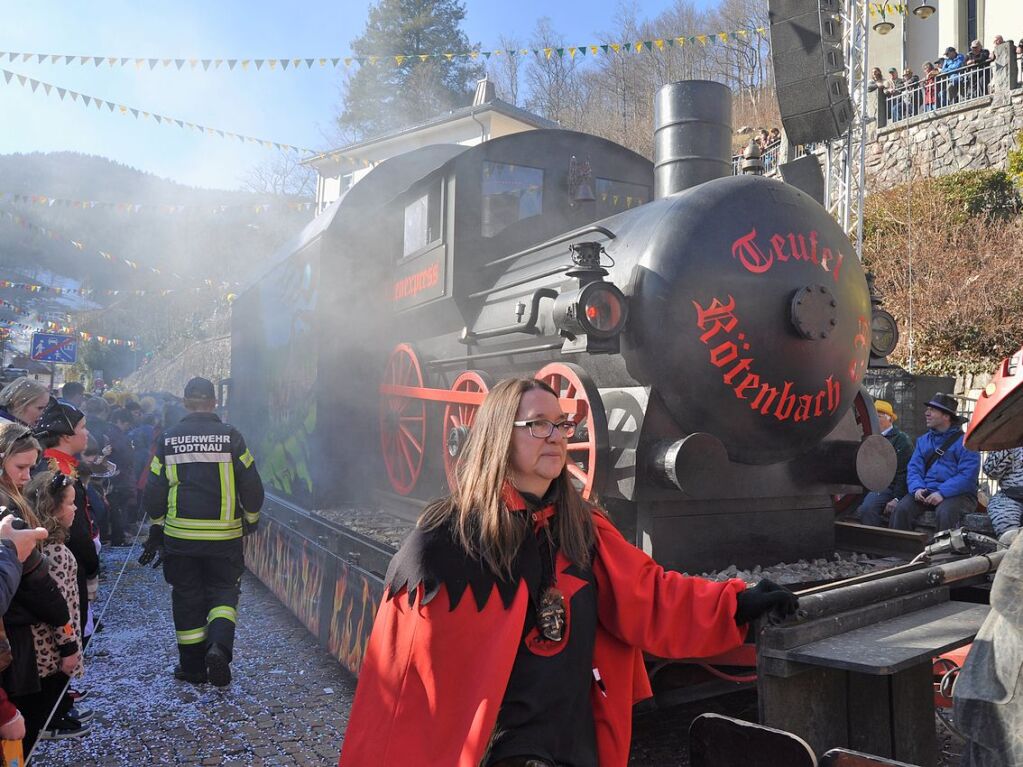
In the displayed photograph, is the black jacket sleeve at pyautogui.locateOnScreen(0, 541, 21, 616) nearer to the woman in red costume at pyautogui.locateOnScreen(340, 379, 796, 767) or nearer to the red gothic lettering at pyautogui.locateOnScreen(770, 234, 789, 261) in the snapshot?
the woman in red costume at pyautogui.locateOnScreen(340, 379, 796, 767)

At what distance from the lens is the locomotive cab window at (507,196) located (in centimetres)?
496

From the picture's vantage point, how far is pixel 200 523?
15.2 feet

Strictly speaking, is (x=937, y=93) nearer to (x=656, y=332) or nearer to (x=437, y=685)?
(x=656, y=332)

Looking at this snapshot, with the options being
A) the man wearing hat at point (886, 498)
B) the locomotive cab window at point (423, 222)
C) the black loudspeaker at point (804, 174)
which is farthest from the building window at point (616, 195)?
the man wearing hat at point (886, 498)

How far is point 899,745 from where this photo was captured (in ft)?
8.20

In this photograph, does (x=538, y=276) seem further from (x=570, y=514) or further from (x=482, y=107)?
(x=482, y=107)

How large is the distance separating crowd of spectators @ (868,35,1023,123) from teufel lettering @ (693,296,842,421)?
17687 millimetres

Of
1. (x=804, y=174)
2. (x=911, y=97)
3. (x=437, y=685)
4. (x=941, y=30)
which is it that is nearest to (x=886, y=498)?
(x=804, y=174)

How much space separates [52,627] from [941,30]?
87.4ft

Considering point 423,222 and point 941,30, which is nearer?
point 423,222

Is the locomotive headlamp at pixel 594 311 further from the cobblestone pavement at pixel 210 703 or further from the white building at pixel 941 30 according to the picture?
the white building at pixel 941 30

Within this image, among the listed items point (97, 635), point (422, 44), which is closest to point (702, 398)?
point (97, 635)

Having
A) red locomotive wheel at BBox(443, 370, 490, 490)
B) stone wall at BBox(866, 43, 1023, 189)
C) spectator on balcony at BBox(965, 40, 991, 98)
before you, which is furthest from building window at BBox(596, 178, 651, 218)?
spectator on balcony at BBox(965, 40, 991, 98)

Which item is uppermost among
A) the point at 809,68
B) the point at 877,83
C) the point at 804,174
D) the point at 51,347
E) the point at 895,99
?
the point at 877,83
